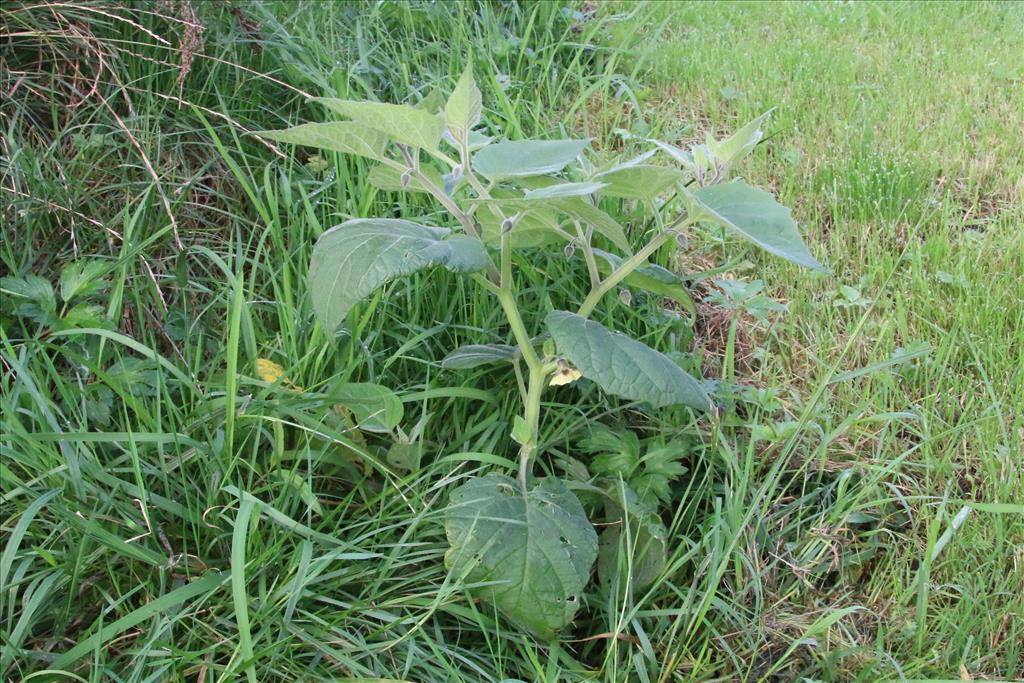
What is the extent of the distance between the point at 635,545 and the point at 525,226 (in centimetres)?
55

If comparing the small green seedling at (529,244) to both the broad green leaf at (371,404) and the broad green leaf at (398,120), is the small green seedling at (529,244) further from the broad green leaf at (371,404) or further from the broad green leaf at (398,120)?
the broad green leaf at (371,404)

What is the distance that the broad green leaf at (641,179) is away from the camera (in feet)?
3.67

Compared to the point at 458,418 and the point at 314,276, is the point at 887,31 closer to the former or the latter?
the point at 458,418

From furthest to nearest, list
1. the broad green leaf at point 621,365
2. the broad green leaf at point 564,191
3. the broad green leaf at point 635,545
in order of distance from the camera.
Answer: the broad green leaf at point 635,545, the broad green leaf at point 621,365, the broad green leaf at point 564,191

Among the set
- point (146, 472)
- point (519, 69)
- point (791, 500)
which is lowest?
point (791, 500)

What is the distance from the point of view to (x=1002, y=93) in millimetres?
2791

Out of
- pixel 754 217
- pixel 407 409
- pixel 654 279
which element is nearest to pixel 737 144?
pixel 754 217

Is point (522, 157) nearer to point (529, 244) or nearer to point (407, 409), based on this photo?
point (529, 244)

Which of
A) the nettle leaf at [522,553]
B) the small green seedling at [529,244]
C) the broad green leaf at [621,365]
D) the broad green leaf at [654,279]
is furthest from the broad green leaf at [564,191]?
the nettle leaf at [522,553]

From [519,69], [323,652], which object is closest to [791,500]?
[323,652]

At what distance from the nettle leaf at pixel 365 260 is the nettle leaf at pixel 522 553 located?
14.5 inches

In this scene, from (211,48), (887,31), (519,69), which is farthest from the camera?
(887,31)

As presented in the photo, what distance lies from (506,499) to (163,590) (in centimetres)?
54

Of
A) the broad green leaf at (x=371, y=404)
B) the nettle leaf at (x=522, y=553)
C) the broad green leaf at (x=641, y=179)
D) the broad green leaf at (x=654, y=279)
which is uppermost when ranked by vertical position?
the broad green leaf at (x=641, y=179)
